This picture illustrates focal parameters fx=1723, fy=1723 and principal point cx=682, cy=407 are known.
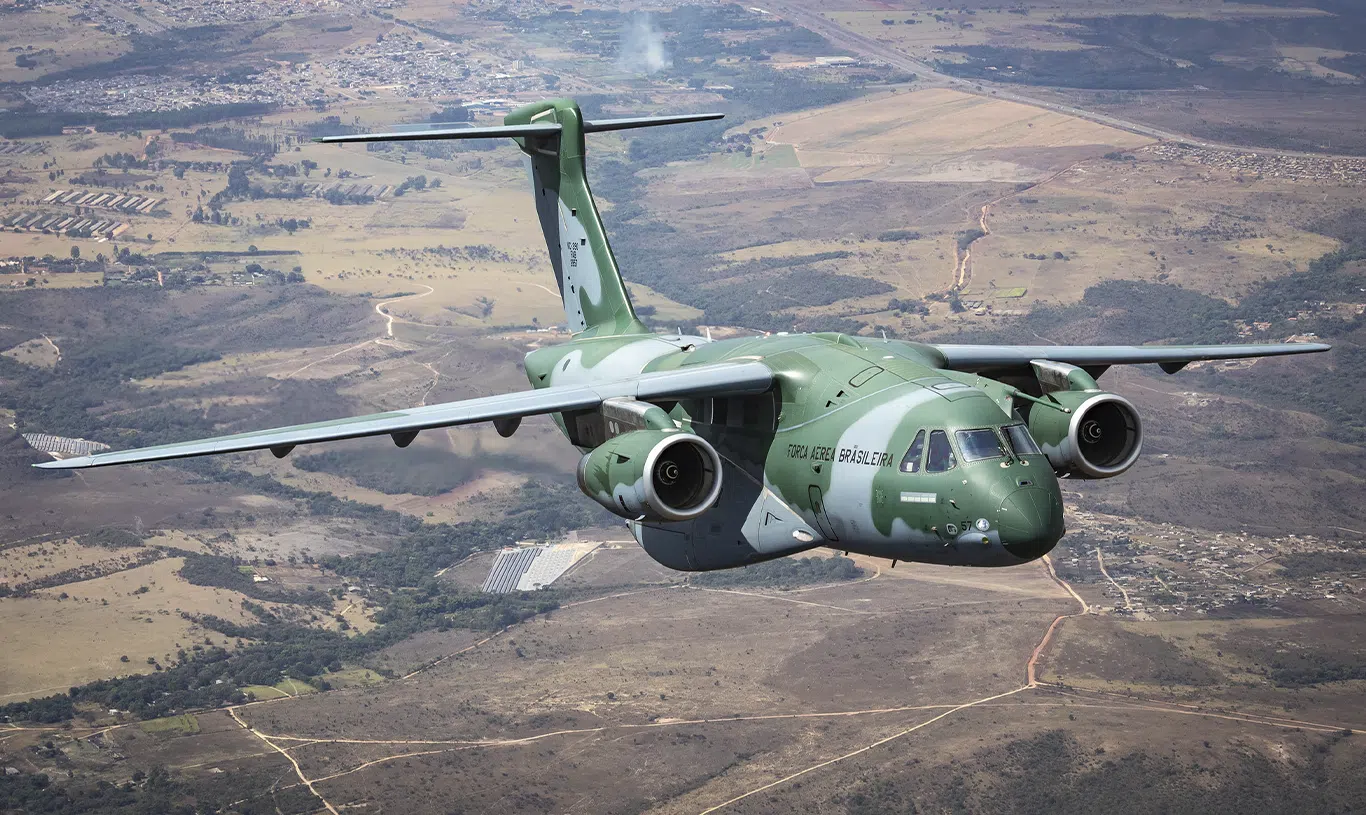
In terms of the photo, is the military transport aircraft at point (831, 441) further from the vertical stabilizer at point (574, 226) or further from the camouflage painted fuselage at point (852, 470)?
the vertical stabilizer at point (574, 226)

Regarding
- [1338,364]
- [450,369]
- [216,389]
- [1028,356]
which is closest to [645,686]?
[1028,356]

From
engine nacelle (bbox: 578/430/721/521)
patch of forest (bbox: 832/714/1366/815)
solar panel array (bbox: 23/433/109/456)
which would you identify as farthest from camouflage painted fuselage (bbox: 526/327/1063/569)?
solar panel array (bbox: 23/433/109/456)

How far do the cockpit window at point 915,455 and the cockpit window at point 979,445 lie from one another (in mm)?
644

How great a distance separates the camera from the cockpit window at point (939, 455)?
26375 millimetres

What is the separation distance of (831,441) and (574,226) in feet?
44.3

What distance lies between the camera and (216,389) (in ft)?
613

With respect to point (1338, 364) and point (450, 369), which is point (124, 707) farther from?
point (1338, 364)

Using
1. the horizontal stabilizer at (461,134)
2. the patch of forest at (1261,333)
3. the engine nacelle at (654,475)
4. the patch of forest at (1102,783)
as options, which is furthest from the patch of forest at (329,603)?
the engine nacelle at (654,475)

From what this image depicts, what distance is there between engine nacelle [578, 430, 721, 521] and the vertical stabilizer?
10559mm

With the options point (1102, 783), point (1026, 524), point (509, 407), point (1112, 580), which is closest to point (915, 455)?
point (1026, 524)

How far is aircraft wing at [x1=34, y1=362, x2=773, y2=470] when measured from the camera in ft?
94.9

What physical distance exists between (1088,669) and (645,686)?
25.5m

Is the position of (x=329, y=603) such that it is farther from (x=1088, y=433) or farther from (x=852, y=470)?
(x=852, y=470)

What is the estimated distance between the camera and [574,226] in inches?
1574
